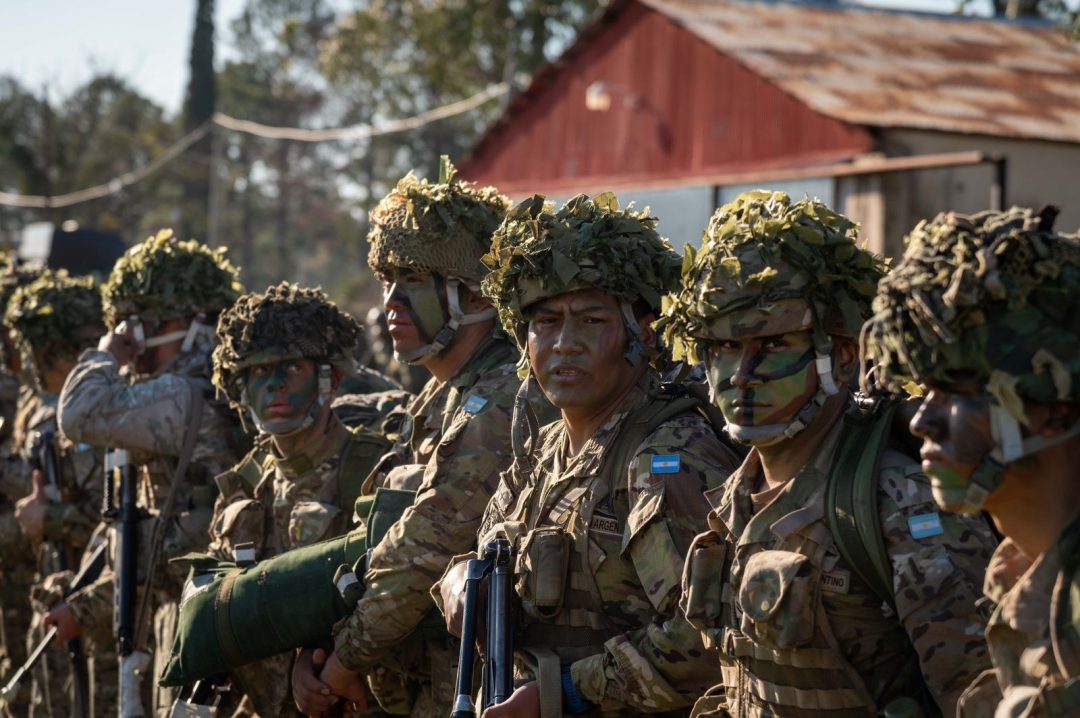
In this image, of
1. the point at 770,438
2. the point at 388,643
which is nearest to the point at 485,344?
the point at 388,643

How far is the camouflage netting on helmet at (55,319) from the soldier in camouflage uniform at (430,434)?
4.04 metres

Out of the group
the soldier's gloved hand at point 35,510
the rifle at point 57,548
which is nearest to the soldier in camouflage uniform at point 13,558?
the rifle at point 57,548

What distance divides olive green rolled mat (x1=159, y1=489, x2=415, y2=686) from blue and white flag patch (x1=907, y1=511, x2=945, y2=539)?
264 cm

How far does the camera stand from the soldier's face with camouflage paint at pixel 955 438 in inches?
135

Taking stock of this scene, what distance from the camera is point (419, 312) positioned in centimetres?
650

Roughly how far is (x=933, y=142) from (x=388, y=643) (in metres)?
12.4

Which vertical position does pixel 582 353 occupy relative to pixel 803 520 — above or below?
above

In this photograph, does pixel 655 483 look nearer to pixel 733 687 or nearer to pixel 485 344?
pixel 733 687

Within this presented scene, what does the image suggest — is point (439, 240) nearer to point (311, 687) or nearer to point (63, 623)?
point (311, 687)

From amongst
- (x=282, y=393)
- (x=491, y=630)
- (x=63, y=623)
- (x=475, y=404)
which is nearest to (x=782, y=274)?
(x=491, y=630)

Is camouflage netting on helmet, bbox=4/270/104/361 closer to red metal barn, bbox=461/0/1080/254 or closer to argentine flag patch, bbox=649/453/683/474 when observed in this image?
argentine flag patch, bbox=649/453/683/474

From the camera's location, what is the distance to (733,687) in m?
4.38

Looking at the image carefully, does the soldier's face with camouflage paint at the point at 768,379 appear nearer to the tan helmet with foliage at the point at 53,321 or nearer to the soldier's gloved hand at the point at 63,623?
the soldier's gloved hand at the point at 63,623

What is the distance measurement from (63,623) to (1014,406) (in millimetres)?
6813
